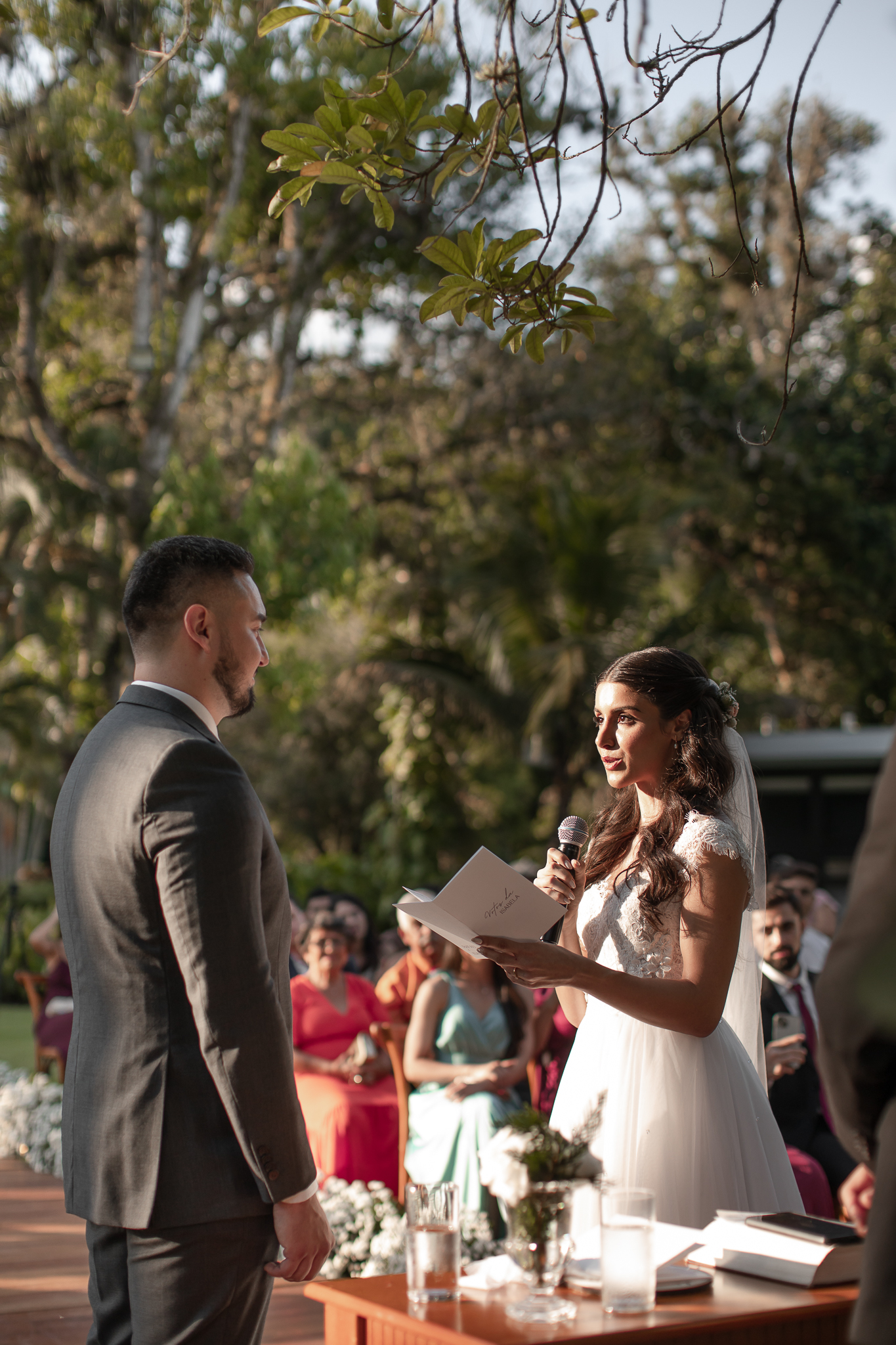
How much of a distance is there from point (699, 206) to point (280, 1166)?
22.6 metres

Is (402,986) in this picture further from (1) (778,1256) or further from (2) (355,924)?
(1) (778,1256)

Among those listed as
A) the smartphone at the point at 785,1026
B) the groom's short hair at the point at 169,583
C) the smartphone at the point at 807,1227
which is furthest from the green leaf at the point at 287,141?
the smartphone at the point at 785,1026

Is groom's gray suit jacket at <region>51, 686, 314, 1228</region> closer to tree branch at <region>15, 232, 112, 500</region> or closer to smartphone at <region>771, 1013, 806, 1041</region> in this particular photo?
smartphone at <region>771, 1013, 806, 1041</region>

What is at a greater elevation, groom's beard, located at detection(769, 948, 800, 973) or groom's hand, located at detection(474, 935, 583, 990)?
groom's hand, located at detection(474, 935, 583, 990)

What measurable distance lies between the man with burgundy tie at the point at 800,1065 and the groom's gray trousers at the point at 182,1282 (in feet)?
10.1

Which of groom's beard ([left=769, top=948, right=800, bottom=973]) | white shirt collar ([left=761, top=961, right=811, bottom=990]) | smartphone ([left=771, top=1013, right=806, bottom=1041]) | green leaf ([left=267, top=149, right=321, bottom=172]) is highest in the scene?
green leaf ([left=267, top=149, right=321, bottom=172])

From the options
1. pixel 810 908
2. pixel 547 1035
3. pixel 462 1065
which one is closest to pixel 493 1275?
pixel 462 1065

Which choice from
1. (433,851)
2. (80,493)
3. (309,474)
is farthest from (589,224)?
(433,851)

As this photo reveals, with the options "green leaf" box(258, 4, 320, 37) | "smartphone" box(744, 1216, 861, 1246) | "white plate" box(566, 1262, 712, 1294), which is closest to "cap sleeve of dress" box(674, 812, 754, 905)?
"smartphone" box(744, 1216, 861, 1246)

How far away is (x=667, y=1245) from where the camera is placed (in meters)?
2.28

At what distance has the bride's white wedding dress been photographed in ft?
8.89

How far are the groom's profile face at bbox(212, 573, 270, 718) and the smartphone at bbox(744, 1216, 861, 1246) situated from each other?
1359 mm

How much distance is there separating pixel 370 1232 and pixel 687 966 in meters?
3.18

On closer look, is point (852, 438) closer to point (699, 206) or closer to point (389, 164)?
point (699, 206)
